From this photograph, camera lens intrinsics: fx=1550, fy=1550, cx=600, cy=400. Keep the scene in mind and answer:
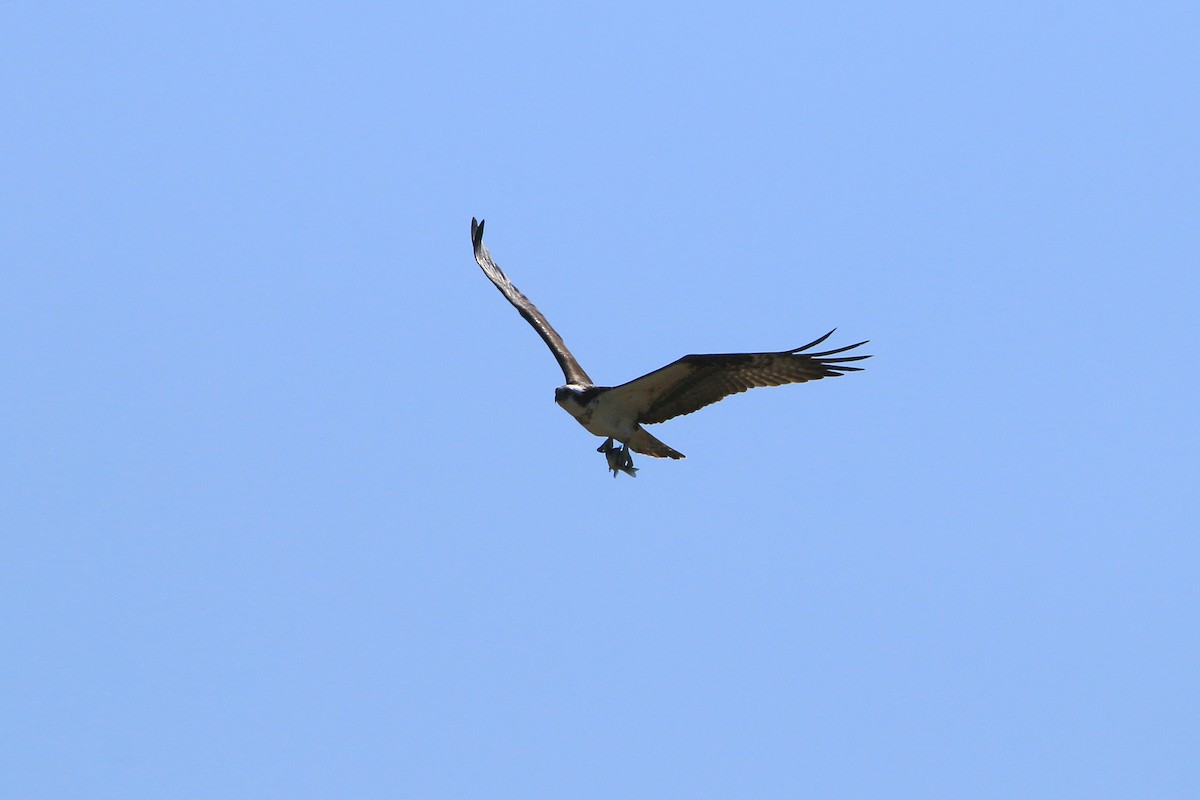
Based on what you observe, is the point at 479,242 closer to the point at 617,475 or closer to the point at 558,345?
the point at 558,345

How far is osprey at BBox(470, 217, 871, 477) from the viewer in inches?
663

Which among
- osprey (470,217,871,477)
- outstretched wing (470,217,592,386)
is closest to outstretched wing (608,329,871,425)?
osprey (470,217,871,477)

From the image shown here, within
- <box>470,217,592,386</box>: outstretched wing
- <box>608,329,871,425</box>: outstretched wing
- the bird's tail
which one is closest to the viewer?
<box>608,329,871,425</box>: outstretched wing

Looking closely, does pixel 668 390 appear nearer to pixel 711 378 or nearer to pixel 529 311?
pixel 711 378

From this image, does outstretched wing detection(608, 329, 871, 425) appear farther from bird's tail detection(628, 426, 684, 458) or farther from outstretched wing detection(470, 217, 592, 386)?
outstretched wing detection(470, 217, 592, 386)

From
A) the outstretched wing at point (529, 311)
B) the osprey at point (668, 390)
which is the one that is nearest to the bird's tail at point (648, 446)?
the osprey at point (668, 390)

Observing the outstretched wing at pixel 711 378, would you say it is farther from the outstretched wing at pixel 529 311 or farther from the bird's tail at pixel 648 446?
the outstretched wing at pixel 529 311

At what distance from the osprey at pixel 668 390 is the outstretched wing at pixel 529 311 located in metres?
0.40

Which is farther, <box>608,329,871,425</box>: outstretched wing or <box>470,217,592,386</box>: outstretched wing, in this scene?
<box>470,217,592,386</box>: outstretched wing

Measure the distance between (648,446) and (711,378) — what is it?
1355 millimetres

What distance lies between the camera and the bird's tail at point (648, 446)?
1823 centimetres

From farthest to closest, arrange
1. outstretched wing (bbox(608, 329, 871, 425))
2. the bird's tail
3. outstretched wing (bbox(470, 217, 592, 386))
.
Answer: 1. outstretched wing (bbox(470, 217, 592, 386))
2. the bird's tail
3. outstretched wing (bbox(608, 329, 871, 425))

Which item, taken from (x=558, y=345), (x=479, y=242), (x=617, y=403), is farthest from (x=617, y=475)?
(x=479, y=242)

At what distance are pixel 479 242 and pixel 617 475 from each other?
20.7 ft
